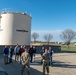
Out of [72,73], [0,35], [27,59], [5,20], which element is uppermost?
[5,20]

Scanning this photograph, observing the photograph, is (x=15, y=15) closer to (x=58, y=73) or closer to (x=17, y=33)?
(x=17, y=33)

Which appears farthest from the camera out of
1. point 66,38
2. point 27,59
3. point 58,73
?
point 66,38

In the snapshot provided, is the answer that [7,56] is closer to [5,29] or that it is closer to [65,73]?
[65,73]

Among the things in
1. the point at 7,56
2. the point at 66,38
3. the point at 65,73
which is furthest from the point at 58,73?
the point at 66,38

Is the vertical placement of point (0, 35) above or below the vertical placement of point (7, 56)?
above

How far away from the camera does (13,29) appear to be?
1336 inches

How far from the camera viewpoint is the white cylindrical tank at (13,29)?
111 feet

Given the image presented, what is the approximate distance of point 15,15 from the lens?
3441 cm

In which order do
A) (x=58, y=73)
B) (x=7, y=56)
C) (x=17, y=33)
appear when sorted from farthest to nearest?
(x=17, y=33) < (x=7, y=56) < (x=58, y=73)

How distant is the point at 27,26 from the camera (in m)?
35.6

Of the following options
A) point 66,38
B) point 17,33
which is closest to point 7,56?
point 17,33

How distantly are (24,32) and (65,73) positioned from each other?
73.0 feet

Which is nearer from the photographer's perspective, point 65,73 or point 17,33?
point 65,73

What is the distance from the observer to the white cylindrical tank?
3394 centimetres
